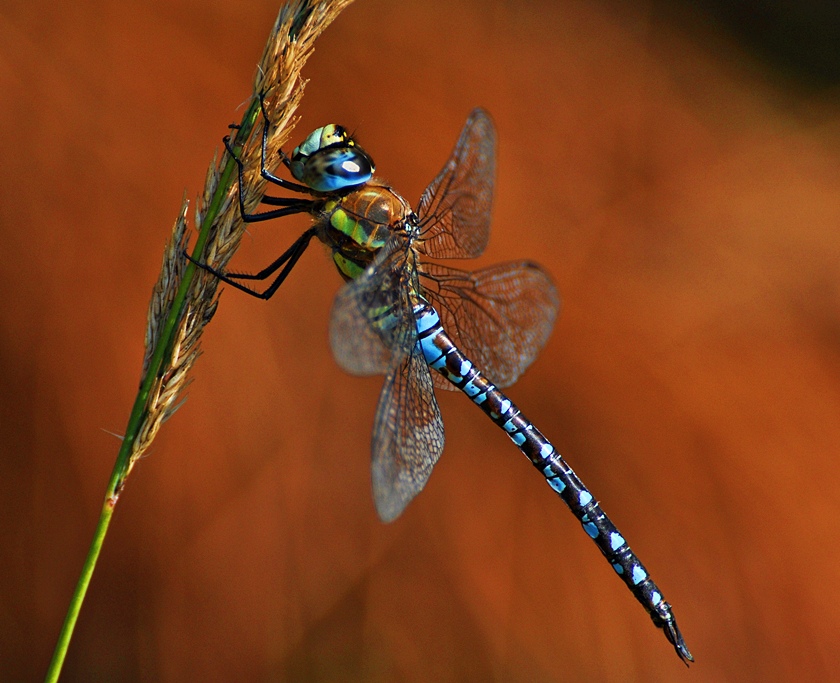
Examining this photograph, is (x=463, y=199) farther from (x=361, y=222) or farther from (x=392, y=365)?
(x=392, y=365)

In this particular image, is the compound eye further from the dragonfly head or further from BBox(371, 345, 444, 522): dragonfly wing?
BBox(371, 345, 444, 522): dragonfly wing

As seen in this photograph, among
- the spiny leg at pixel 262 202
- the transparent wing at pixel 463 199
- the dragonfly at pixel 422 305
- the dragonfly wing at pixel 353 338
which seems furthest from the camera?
the transparent wing at pixel 463 199

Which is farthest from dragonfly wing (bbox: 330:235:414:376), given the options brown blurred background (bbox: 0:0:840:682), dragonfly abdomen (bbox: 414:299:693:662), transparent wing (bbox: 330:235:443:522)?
brown blurred background (bbox: 0:0:840:682)

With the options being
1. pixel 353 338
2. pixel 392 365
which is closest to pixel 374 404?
pixel 392 365

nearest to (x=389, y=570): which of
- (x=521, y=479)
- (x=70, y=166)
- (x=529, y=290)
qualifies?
(x=521, y=479)

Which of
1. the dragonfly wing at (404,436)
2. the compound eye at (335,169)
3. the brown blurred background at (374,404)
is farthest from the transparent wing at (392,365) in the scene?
the brown blurred background at (374,404)

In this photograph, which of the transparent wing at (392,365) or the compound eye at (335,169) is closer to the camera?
the transparent wing at (392,365)

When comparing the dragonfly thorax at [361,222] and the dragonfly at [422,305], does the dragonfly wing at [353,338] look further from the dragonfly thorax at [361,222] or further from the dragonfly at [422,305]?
the dragonfly thorax at [361,222]
